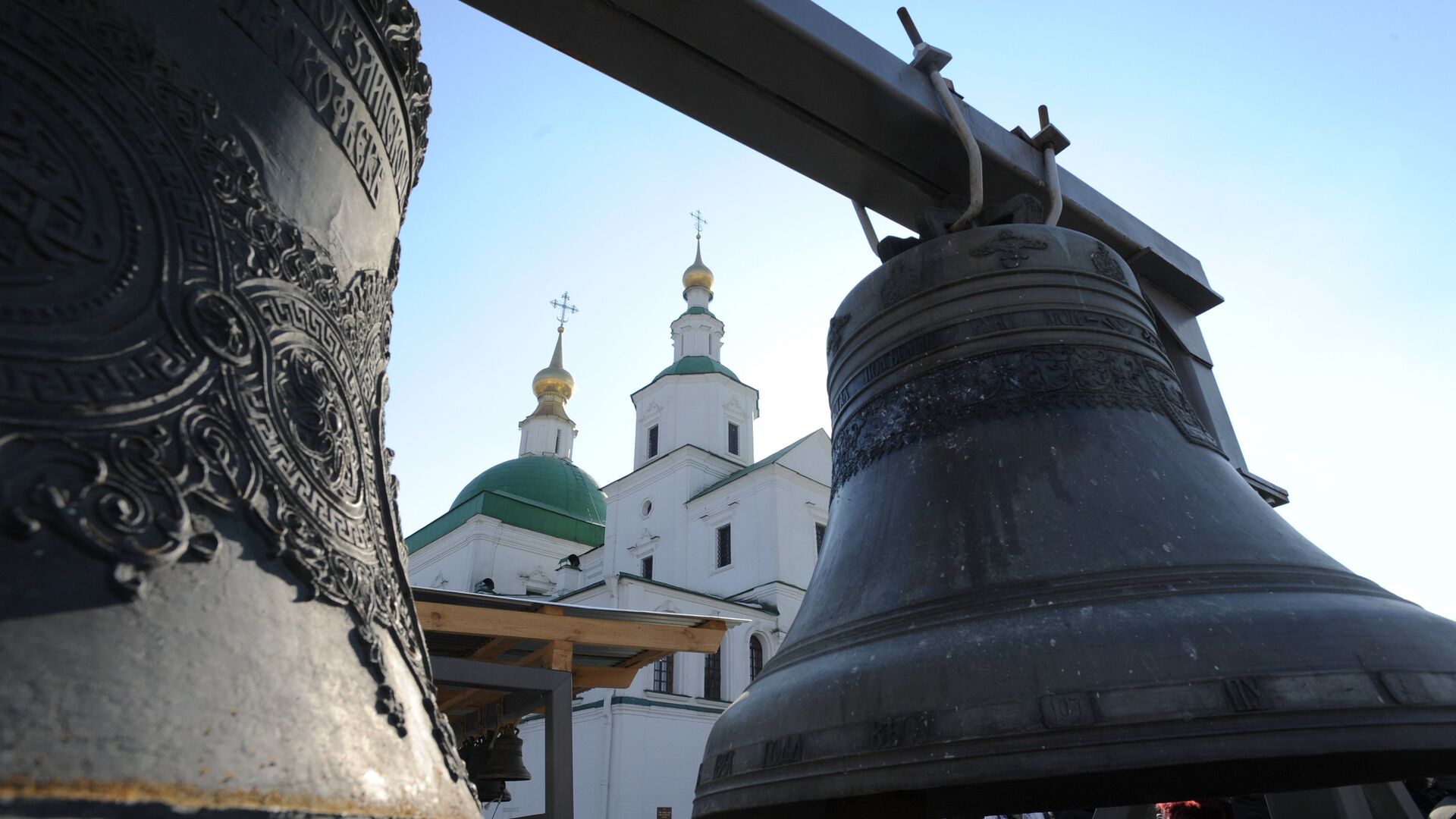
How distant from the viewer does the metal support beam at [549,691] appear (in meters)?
4.21

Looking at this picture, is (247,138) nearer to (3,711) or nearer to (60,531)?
(60,531)

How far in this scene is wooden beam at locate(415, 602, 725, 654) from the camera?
4.98 meters

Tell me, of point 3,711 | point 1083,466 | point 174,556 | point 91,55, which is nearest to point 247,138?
point 91,55

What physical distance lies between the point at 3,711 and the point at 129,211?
446 mm

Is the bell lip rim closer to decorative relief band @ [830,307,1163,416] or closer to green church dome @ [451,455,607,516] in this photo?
decorative relief band @ [830,307,1163,416]

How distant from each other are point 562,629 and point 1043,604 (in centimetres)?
434

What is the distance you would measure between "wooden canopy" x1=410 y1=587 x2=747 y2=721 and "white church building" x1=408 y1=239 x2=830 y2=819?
29.4ft

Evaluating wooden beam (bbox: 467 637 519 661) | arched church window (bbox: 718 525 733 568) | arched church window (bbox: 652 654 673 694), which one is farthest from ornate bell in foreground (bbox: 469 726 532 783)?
arched church window (bbox: 718 525 733 568)

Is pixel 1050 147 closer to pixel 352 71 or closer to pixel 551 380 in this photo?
pixel 352 71

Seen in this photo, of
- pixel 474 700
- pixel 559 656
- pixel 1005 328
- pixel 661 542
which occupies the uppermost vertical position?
pixel 661 542

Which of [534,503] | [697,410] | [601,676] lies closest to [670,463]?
[697,410]

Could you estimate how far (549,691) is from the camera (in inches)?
182

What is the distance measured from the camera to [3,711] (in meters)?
0.49

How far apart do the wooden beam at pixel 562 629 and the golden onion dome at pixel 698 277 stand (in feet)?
69.0
